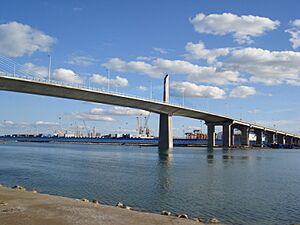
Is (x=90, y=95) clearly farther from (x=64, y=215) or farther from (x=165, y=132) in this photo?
(x=64, y=215)

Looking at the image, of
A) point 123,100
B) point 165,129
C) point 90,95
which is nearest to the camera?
point 90,95

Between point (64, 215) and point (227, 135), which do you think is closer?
point (64, 215)

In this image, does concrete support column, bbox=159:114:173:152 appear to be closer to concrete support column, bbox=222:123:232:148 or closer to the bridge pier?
the bridge pier

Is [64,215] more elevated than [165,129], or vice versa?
[165,129]

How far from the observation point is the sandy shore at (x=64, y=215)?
15578 mm

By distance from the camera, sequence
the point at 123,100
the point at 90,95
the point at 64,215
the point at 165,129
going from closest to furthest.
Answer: the point at 64,215 < the point at 90,95 < the point at 123,100 < the point at 165,129

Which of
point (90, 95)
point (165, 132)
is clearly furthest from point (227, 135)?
point (90, 95)

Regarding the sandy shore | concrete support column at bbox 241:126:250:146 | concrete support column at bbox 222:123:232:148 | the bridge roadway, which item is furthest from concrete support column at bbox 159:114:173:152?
the sandy shore

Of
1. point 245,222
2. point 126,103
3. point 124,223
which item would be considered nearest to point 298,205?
point 245,222

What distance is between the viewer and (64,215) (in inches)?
663

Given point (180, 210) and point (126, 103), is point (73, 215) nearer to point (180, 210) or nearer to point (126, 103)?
point (180, 210)

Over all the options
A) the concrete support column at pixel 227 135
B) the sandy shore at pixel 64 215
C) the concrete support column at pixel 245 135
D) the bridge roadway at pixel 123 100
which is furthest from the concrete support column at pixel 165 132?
the sandy shore at pixel 64 215

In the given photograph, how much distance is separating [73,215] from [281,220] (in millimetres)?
10820

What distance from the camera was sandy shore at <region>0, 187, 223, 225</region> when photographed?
15.6 metres
